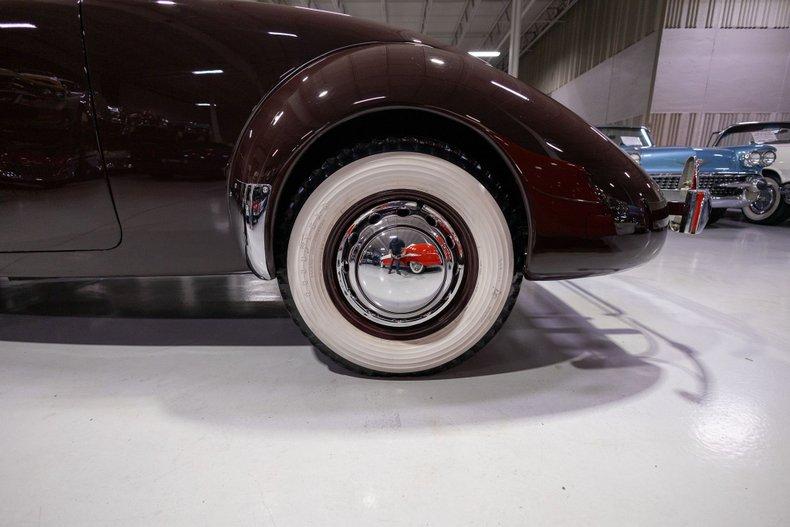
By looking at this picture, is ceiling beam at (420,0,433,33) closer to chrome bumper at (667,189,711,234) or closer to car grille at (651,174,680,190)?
car grille at (651,174,680,190)

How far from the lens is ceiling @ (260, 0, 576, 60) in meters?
9.30

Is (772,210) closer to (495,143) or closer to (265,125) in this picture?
(495,143)

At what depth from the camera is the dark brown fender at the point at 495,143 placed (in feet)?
2.99

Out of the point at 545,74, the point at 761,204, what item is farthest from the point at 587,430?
the point at 545,74

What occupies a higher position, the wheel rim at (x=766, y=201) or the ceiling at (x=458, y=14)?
the ceiling at (x=458, y=14)

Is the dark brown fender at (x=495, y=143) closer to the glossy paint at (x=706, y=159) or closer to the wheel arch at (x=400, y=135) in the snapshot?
the wheel arch at (x=400, y=135)

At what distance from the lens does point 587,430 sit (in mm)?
844

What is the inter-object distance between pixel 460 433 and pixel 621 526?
0.31 m

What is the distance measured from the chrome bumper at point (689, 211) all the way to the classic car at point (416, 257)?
711mm

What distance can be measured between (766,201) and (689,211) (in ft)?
14.8

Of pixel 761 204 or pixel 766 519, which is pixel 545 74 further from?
pixel 766 519

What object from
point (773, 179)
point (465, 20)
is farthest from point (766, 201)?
point (465, 20)

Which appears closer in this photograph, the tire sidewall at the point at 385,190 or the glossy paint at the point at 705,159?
the tire sidewall at the point at 385,190

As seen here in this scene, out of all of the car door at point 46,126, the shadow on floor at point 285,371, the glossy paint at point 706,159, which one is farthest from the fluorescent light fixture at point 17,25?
the glossy paint at point 706,159
